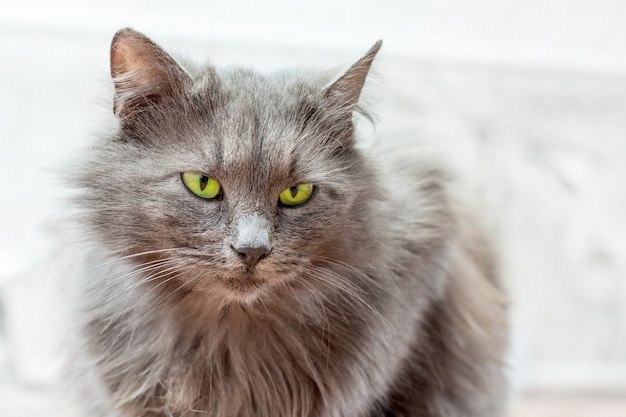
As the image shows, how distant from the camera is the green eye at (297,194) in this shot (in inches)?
51.3

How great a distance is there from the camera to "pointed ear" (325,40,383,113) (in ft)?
4.32

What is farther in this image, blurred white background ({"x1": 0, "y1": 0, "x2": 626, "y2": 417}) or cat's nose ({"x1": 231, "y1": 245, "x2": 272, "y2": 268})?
blurred white background ({"x1": 0, "y1": 0, "x2": 626, "y2": 417})

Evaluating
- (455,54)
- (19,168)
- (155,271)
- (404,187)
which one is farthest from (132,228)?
(455,54)

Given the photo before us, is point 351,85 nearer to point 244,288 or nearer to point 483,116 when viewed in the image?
point 244,288

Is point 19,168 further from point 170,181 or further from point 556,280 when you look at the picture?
point 556,280

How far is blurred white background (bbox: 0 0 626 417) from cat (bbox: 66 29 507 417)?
0.57 m

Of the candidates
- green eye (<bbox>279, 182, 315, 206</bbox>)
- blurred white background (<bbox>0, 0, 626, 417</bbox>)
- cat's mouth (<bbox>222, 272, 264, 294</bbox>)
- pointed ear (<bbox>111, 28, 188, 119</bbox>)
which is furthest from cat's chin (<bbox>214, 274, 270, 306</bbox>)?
blurred white background (<bbox>0, 0, 626, 417</bbox>)

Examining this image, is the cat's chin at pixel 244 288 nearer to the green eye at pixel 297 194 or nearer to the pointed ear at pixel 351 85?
the green eye at pixel 297 194

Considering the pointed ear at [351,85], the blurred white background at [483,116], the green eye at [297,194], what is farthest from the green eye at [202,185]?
the blurred white background at [483,116]

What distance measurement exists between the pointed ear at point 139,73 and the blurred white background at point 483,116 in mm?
805

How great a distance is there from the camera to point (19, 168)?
2229 millimetres

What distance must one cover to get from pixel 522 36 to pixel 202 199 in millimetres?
1592

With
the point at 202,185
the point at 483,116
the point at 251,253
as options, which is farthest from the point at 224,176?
the point at 483,116

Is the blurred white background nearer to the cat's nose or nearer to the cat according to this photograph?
the cat
